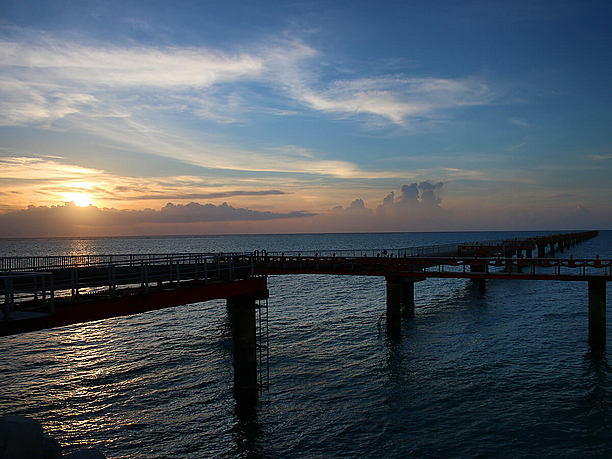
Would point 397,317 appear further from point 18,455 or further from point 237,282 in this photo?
point 18,455

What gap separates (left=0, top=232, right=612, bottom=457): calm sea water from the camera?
18.1 m

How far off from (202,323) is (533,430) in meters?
30.2

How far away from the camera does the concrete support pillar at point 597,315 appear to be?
2964 centimetres

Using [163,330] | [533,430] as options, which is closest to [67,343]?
[163,330]

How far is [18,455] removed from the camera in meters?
10.9

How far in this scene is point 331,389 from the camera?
76.6 feet

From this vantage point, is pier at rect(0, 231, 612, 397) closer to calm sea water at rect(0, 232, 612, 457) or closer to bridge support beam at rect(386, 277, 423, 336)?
bridge support beam at rect(386, 277, 423, 336)

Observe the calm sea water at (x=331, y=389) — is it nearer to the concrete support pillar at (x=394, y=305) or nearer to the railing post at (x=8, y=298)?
the concrete support pillar at (x=394, y=305)

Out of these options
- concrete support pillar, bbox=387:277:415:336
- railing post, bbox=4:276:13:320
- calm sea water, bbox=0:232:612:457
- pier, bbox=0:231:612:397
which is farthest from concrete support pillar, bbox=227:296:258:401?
concrete support pillar, bbox=387:277:415:336

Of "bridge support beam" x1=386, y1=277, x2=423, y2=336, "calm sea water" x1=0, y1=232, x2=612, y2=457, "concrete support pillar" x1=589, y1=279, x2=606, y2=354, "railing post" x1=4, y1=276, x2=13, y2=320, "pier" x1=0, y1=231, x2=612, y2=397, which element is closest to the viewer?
"railing post" x1=4, y1=276, x2=13, y2=320

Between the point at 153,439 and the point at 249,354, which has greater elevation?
the point at 249,354


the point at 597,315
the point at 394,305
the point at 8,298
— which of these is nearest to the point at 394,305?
the point at 394,305

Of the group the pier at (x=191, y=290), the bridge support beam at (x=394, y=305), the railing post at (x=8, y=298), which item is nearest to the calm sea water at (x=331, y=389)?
the bridge support beam at (x=394, y=305)

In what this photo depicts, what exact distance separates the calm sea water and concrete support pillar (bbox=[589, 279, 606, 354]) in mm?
1187
